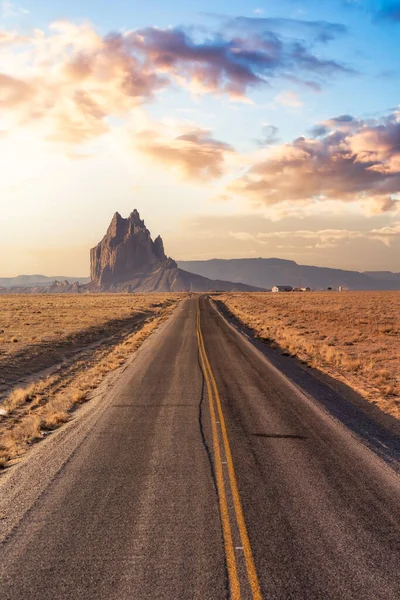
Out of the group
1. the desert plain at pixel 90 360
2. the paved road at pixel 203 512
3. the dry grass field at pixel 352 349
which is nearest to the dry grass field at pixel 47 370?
the desert plain at pixel 90 360

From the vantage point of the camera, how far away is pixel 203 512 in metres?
7.34

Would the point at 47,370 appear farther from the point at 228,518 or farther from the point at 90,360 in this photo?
the point at 228,518

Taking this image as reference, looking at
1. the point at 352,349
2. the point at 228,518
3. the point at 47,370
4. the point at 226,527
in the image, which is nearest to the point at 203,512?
the point at 228,518

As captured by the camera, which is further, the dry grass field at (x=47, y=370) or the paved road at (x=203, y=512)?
the dry grass field at (x=47, y=370)

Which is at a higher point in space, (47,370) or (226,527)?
(226,527)

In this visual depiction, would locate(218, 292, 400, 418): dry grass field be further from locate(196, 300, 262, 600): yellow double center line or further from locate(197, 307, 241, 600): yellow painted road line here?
locate(197, 307, 241, 600): yellow painted road line

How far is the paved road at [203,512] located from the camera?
567cm

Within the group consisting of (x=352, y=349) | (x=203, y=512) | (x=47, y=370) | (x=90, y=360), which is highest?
(x=352, y=349)

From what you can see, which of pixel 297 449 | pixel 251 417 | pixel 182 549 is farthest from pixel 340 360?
pixel 182 549

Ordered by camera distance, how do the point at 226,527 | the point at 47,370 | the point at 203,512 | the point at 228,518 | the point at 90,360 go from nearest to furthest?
the point at 226,527 → the point at 228,518 → the point at 203,512 → the point at 47,370 → the point at 90,360

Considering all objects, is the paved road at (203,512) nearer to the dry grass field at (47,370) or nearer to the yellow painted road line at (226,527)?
the yellow painted road line at (226,527)

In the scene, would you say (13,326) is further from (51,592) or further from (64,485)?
(51,592)

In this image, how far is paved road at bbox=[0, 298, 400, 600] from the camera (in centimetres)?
567

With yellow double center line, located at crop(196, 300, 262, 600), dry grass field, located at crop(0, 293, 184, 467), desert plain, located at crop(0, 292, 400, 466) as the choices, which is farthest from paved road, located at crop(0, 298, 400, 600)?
desert plain, located at crop(0, 292, 400, 466)
